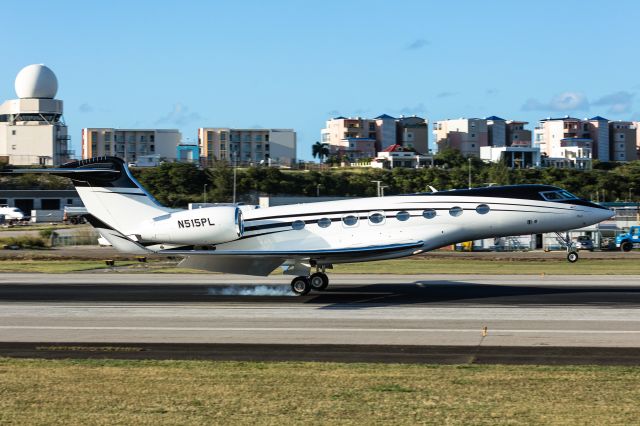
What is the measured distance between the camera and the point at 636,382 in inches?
559

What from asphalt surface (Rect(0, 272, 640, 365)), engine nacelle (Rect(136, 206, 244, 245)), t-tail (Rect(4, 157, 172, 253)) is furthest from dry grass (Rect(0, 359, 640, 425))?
t-tail (Rect(4, 157, 172, 253))

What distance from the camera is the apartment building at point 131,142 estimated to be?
16050 cm

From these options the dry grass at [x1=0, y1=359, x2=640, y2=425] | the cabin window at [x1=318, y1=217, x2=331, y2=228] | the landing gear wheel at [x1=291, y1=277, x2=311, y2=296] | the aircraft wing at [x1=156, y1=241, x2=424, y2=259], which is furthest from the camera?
the cabin window at [x1=318, y1=217, x2=331, y2=228]

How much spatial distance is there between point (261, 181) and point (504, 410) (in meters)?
95.6

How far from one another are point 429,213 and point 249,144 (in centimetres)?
14376

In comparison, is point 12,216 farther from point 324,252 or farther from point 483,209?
point 483,209

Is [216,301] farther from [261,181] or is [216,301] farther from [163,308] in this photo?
[261,181]

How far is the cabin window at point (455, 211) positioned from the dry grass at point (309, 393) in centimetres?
1282

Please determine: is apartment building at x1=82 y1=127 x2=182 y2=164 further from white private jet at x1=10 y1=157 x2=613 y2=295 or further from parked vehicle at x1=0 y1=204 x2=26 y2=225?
white private jet at x1=10 y1=157 x2=613 y2=295

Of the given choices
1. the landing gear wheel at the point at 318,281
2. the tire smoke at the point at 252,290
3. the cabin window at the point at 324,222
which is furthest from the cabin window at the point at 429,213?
the tire smoke at the point at 252,290

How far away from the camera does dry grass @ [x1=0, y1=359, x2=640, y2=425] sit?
12023 millimetres

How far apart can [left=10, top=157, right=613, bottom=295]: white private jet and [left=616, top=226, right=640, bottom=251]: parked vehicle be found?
109ft

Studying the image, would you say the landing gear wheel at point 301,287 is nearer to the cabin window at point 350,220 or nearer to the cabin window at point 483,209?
the cabin window at point 350,220

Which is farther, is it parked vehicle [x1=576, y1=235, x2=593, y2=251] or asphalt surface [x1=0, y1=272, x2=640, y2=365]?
parked vehicle [x1=576, y1=235, x2=593, y2=251]
